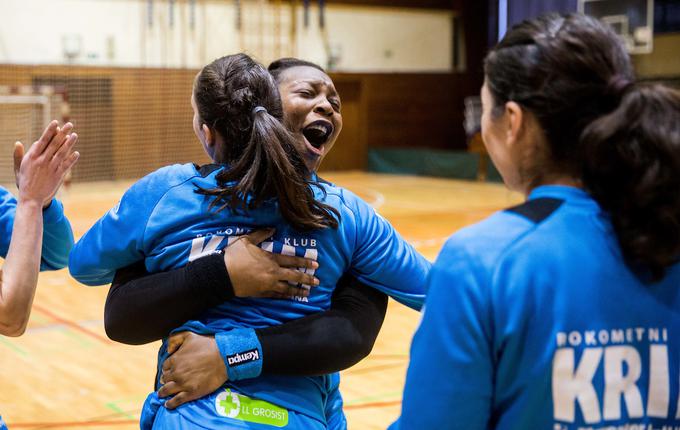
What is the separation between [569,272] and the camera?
1205mm

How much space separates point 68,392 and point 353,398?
1475mm

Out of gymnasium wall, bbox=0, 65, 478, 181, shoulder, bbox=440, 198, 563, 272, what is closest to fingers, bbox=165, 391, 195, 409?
shoulder, bbox=440, 198, 563, 272

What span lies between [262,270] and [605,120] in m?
0.82

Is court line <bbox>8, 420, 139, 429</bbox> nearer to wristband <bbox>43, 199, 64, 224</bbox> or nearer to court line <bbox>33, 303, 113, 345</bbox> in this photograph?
court line <bbox>33, 303, 113, 345</bbox>

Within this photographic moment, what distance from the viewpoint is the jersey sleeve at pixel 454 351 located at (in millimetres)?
1183

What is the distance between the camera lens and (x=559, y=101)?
4.04 ft

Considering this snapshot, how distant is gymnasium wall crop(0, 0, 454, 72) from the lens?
14445 mm

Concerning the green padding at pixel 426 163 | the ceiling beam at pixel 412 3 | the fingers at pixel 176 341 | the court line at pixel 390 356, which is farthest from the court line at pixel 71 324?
the ceiling beam at pixel 412 3

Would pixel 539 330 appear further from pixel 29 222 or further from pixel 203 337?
pixel 29 222

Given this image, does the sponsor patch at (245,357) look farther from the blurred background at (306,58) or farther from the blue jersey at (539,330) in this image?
the blurred background at (306,58)

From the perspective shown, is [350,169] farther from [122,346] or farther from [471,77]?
[122,346]

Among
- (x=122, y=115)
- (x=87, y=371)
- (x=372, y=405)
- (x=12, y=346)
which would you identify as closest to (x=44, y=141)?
(x=372, y=405)

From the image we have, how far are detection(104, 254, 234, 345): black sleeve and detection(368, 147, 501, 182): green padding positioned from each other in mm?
14676

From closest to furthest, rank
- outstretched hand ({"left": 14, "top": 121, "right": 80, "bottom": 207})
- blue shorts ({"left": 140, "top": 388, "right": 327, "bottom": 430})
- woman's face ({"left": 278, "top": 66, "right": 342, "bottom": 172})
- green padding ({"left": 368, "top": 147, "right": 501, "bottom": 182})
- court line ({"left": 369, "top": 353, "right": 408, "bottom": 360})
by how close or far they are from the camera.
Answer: blue shorts ({"left": 140, "top": 388, "right": 327, "bottom": 430}) → outstretched hand ({"left": 14, "top": 121, "right": 80, "bottom": 207}) → woman's face ({"left": 278, "top": 66, "right": 342, "bottom": 172}) → court line ({"left": 369, "top": 353, "right": 408, "bottom": 360}) → green padding ({"left": 368, "top": 147, "right": 501, "bottom": 182})
